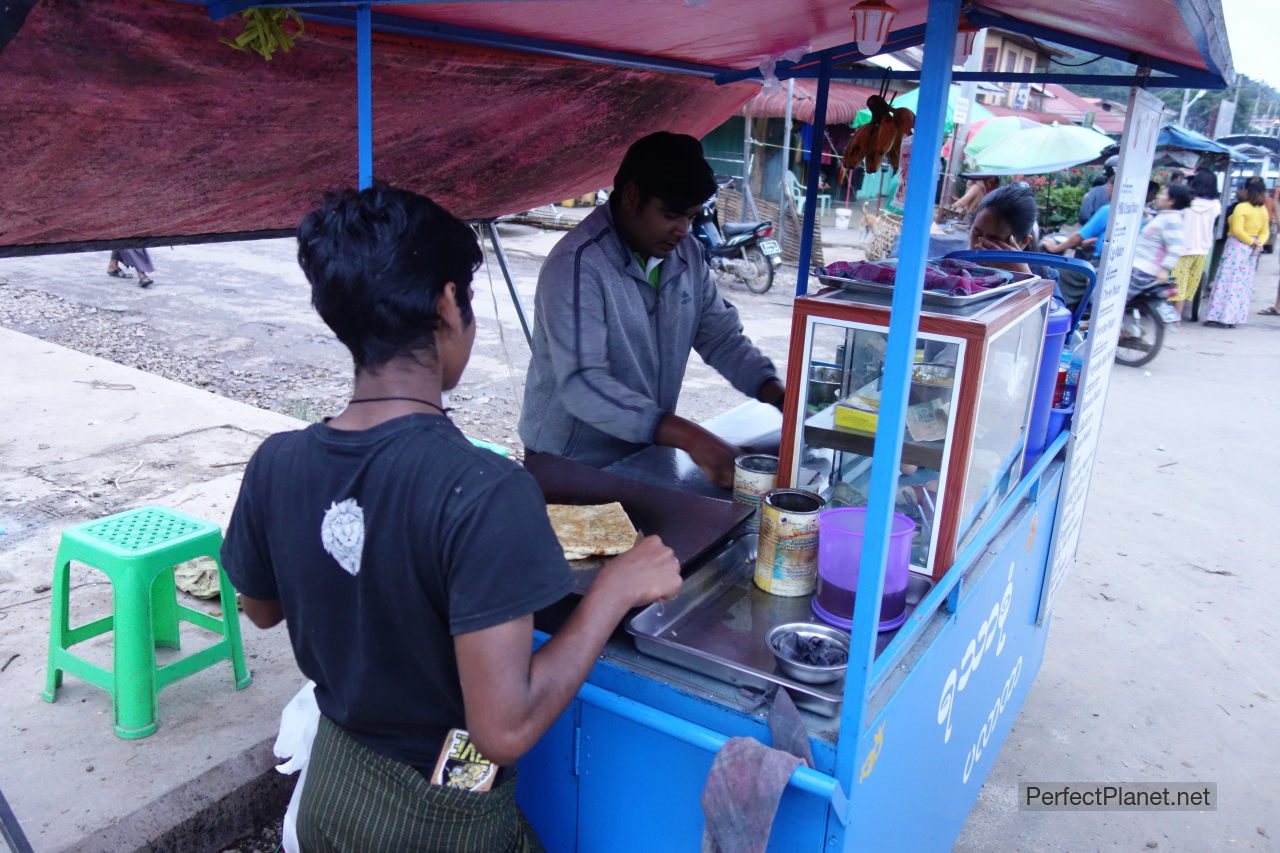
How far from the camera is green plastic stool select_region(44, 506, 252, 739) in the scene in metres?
2.38

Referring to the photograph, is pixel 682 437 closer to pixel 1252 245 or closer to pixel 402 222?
pixel 402 222

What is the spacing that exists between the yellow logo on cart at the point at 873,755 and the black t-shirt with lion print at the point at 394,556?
1.94ft

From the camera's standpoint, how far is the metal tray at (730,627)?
1314mm

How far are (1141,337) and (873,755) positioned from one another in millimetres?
8474

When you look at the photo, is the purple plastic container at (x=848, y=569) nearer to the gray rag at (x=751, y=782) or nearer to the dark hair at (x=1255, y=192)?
the gray rag at (x=751, y=782)

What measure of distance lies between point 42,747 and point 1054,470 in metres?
2.99

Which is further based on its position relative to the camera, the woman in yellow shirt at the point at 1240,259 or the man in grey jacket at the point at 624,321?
the woman in yellow shirt at the point at 1240,259

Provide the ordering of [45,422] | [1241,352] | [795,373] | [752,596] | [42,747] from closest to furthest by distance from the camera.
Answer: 1. [752,596]
2. [795,373]
3. [42,747]
4. [45,422]
5. [1241,352]

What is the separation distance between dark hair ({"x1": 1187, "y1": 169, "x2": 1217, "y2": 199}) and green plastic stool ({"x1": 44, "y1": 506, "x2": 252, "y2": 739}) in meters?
9.99

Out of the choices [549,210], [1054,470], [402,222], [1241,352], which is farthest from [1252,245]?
[402,222]

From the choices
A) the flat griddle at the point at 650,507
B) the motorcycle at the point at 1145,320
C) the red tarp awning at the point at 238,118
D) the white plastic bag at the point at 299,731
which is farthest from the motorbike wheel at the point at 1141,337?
the white plastic bag at the point at 299,731

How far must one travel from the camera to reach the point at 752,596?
5.17 ft

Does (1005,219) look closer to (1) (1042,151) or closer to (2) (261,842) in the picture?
(2) (261,842)

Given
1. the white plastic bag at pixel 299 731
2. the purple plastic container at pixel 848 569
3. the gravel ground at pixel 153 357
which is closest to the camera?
the purple plastic container at pixel 848 569
